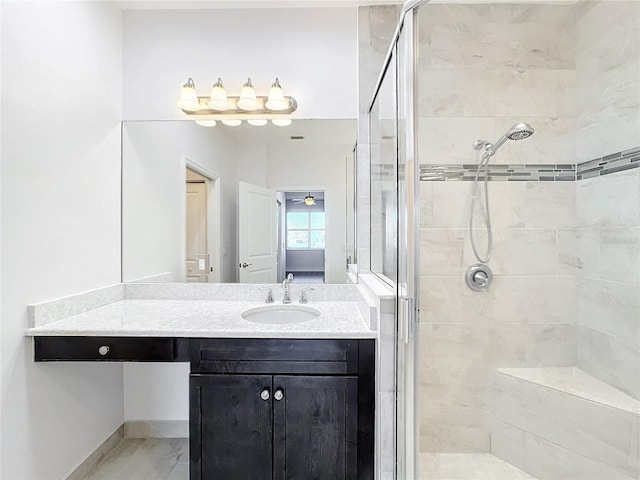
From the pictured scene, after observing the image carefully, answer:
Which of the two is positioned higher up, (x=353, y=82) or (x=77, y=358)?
(x=353, y=82)

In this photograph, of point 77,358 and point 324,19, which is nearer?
point 77,358

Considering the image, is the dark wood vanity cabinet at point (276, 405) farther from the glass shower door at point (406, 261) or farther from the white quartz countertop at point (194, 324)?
the glass shower door at point (406, 261)

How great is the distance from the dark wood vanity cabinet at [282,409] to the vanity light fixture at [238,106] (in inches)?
51.7

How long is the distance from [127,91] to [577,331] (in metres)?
2.87

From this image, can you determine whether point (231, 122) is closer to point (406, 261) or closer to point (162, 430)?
point (406, 261)

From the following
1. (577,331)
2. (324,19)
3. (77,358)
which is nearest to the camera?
(77,358)

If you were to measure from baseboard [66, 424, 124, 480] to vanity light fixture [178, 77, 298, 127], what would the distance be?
1923 mm

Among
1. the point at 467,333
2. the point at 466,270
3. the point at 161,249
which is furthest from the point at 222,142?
the point at 467,333

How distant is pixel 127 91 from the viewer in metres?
2.10

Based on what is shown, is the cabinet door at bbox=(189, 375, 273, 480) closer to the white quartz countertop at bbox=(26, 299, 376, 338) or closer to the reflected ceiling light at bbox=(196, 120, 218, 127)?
the white quartz countertop at bbox=(26, 299, 376, 338)

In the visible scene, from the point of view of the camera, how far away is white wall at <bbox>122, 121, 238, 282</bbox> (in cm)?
→ 212

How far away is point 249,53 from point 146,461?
2405 mm

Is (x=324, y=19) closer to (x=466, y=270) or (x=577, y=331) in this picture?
(x=466, y=270)

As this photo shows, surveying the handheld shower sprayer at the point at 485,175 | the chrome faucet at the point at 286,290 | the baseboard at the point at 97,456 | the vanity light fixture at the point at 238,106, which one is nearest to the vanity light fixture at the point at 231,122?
the vanity light fixture at the point at 238,106
